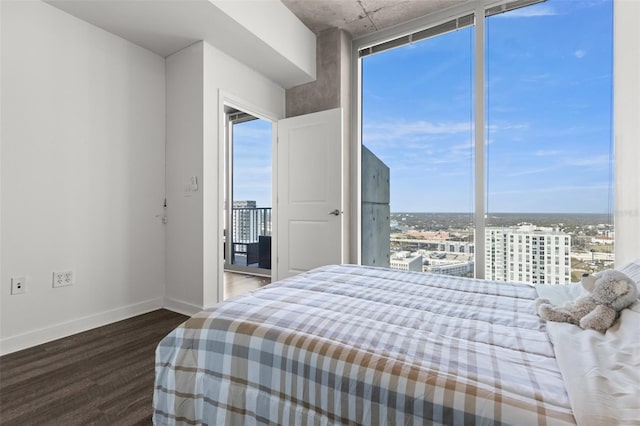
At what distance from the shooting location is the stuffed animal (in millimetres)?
947

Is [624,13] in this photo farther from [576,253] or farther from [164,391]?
[164,391]

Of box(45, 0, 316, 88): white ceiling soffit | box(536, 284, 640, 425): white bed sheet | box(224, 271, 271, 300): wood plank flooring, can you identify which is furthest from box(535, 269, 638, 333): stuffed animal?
box(224, 271, 271, 300): wood plank flooring

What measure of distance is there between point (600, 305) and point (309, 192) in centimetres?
279

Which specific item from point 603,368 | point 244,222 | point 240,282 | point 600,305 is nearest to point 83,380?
point 603,368

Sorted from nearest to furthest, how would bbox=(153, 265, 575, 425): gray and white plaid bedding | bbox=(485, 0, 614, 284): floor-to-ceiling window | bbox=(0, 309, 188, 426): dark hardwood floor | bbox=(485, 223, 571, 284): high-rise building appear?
bbox=(153, 265, 575, 425): gray and white plaid bedding, bbox=(0, 309, 188, 426): dark hardwood floor, bbox=(485, 0, 614, 284): floor-to-ceiling window, bbox=(485, 223, 571, 284): high-rise building

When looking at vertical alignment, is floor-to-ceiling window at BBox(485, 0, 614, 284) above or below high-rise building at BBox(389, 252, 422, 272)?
above

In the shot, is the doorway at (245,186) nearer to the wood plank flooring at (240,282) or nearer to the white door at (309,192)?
the wood plank flooring at (240,282)

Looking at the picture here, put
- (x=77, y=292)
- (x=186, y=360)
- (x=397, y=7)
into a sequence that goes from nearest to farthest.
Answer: (x=186, y=360)
(x=77, y=292)
(x=397, y=7)

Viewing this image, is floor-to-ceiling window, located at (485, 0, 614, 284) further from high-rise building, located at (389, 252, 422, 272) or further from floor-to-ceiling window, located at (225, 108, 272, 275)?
floor-to-ceiling window, located at (225, 108, 272, 275)

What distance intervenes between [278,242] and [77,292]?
1.92 m

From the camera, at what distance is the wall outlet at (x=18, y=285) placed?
210 cm

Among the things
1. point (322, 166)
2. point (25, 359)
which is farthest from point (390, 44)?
point (25, 359)

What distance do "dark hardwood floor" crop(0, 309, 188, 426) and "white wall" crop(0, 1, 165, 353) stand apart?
0.98ft

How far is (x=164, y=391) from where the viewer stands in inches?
43.4
